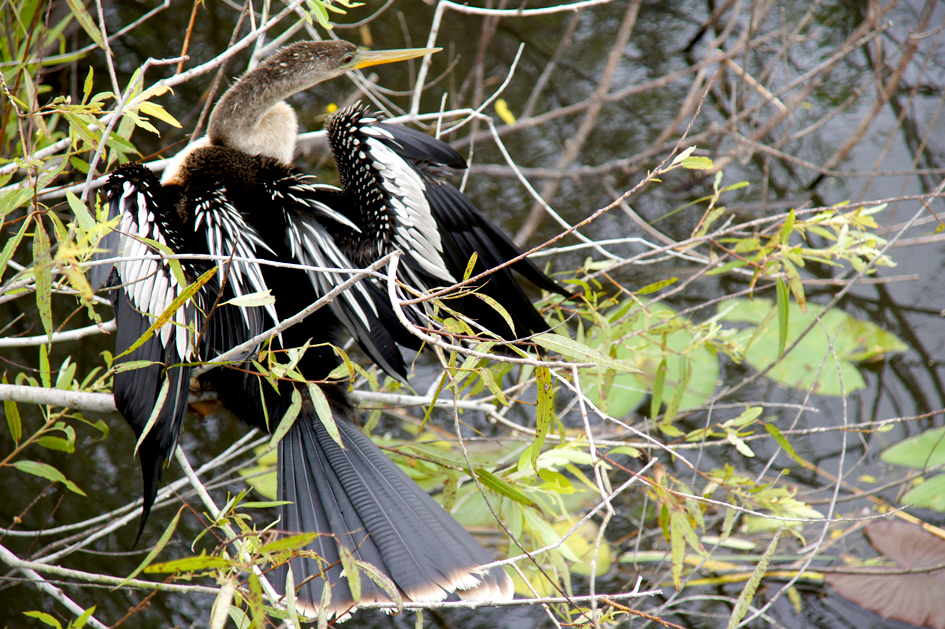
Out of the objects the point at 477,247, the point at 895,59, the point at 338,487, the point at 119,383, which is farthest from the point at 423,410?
the point at 895,59

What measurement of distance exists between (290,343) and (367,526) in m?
0.47

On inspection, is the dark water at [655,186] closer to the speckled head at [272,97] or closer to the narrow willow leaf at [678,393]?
the speckled head at [272,97]

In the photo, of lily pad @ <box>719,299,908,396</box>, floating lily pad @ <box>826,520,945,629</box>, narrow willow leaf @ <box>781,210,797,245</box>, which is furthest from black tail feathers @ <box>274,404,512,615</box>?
lily pad @ <box>719,299,908,396</box>

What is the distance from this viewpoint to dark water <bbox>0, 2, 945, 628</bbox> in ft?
7.18

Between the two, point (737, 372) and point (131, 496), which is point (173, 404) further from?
point (737, 372)

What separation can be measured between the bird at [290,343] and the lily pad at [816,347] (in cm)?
177

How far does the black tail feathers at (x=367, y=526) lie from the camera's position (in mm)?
1201

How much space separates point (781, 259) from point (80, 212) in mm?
1561

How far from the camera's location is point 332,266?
1.55 m

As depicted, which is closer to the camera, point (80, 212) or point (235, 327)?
point (80, 212)

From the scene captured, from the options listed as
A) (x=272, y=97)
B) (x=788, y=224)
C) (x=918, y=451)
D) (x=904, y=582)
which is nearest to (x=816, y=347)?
(x=918, y=451)

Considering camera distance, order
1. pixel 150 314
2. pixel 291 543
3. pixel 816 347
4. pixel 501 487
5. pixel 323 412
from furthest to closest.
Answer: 1. pixel 816 347
2. pixel 501 487
3. pixel 150 314
4. pixel 323 412
5. pixel 291 543

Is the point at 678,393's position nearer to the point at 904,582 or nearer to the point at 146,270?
the point at 904,582

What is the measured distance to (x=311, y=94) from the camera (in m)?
3.25
